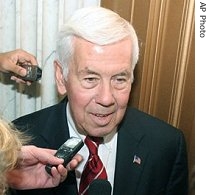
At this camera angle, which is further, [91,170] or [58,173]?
[91,170]

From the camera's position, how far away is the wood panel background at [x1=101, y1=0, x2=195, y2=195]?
1.37 metres

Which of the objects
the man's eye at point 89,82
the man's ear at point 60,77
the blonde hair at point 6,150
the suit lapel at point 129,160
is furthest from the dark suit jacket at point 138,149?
the blonde hair at point 6,150

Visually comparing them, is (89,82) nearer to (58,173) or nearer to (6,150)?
(58,173)

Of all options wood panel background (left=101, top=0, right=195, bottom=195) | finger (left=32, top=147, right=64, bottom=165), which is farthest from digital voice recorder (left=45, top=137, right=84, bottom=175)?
wood panel background (left=101, top=0, right=195, bottom=195)

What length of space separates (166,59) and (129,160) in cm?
45

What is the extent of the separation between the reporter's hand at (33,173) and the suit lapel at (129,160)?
31 cm

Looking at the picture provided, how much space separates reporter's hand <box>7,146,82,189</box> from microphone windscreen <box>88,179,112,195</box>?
4.3 inches

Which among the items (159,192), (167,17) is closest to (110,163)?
(159,192)

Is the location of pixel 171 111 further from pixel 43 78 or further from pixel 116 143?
pixel 43 78

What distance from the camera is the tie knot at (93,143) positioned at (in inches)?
54.1

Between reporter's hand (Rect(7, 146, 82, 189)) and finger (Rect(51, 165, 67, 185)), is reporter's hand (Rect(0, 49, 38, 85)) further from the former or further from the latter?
finger (Rect(51, 165, 67, 185))

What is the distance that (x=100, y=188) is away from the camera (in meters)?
1.18

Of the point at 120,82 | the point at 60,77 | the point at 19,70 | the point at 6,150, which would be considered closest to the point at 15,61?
the point at 19,70

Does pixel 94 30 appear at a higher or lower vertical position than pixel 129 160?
higher
